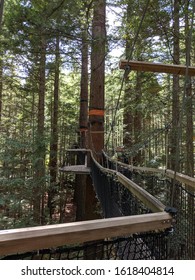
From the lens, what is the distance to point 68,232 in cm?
87

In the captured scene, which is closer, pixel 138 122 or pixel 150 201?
pixel 150 201

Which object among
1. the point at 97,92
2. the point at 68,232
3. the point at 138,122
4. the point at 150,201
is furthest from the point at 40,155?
the point at 68,232

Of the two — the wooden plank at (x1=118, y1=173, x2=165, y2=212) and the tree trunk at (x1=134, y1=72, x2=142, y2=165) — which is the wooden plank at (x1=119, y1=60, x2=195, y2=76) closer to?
the wooden plank at (x1=118, y1=173, x2=165, y2=212)

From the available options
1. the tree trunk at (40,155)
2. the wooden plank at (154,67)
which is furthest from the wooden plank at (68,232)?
the tree trunk at (40,155)

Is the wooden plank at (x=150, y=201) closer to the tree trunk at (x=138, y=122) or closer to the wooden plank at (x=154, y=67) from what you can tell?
the wooden plank at (x=154, y=67)

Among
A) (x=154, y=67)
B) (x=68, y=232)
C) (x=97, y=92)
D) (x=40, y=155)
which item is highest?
(x=97, y=92)

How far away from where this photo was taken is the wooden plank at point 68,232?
807mm

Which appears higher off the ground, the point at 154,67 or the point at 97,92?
the point at 97,92

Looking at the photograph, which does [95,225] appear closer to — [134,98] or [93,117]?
[93,117]

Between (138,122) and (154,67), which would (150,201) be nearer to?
(154,67)

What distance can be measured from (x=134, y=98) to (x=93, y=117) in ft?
3.59

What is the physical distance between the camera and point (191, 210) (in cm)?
207
